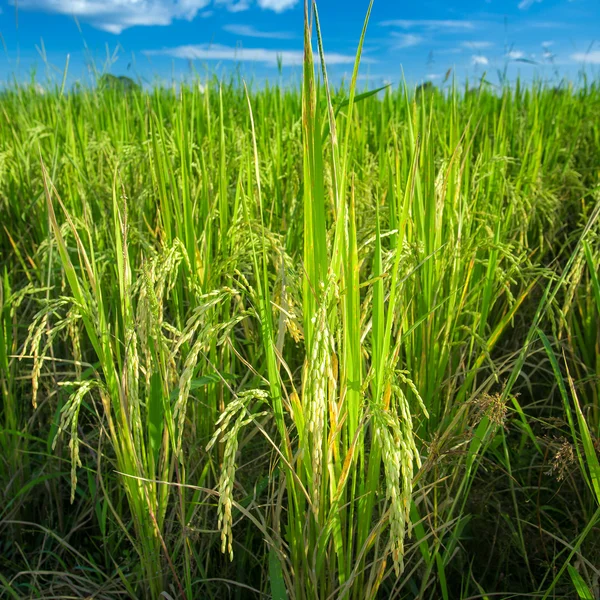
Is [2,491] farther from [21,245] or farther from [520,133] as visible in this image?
[520,133]

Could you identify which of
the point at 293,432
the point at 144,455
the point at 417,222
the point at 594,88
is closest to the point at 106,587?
the point at 144,455

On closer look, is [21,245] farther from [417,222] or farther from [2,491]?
[417,222]

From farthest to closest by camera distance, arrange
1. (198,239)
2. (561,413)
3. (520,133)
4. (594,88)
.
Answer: (594,88), (520,133), (561,413), (198,239)

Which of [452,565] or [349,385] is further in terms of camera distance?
[452,565]

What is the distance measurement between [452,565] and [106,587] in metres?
0.78

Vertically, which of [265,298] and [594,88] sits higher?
[594,88]

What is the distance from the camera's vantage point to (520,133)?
299 centimetres

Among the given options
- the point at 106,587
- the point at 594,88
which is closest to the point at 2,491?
the point at 106,587

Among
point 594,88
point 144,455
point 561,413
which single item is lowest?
point 561,413

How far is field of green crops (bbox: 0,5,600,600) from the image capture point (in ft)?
3.04

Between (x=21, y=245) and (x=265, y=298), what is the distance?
187 cm

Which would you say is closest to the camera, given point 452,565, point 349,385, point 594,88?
point 349,385

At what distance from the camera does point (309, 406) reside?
79 cm

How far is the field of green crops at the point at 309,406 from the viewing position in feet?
3.04
